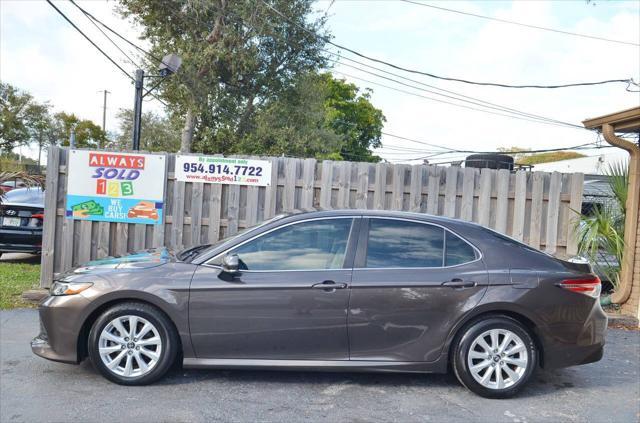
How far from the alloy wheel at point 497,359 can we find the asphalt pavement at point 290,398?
0.61 feet

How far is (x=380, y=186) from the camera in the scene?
784 centimetres

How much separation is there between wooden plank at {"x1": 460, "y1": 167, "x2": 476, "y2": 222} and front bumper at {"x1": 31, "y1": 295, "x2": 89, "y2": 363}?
16.7ft

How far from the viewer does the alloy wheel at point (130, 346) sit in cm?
465

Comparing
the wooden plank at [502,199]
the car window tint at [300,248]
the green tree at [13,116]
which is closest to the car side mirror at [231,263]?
the car window tint at [300,248]

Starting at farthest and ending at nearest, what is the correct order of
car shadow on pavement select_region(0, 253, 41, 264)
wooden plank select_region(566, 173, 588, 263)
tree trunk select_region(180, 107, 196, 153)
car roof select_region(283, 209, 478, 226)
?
1. tree trunk select_region(180, 107, 196, 153)
2. car shadow on pavement select_region(0, 253, 41, 264)
3. wooden plank select_region(566, 173, 588, 263)
4. car roof select_region(283, 209, 478, 226)

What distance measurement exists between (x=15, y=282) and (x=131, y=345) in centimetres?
474

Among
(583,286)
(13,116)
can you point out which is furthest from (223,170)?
(13,116)

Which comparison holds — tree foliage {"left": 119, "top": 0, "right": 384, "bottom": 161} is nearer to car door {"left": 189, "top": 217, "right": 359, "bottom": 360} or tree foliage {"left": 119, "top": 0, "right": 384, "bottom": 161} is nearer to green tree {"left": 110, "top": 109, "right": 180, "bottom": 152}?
green tree {"left": 110, "top": 109, "right": 180, "bottom": 152}

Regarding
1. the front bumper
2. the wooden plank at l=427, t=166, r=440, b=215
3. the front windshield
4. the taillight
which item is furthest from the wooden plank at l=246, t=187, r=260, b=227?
the taillight

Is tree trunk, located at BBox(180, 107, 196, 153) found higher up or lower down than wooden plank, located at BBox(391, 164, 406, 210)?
higher up

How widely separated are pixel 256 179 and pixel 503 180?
11.2ft

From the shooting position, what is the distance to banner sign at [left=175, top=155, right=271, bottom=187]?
785cm

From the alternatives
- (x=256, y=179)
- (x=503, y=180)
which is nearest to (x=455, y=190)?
(x=503, y=180)

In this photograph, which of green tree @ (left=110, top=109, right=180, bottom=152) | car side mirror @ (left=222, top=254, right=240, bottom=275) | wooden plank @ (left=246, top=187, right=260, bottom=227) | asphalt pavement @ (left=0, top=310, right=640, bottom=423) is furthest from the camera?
green tree @ (left=110, top=109, right=180, bottom=152)
